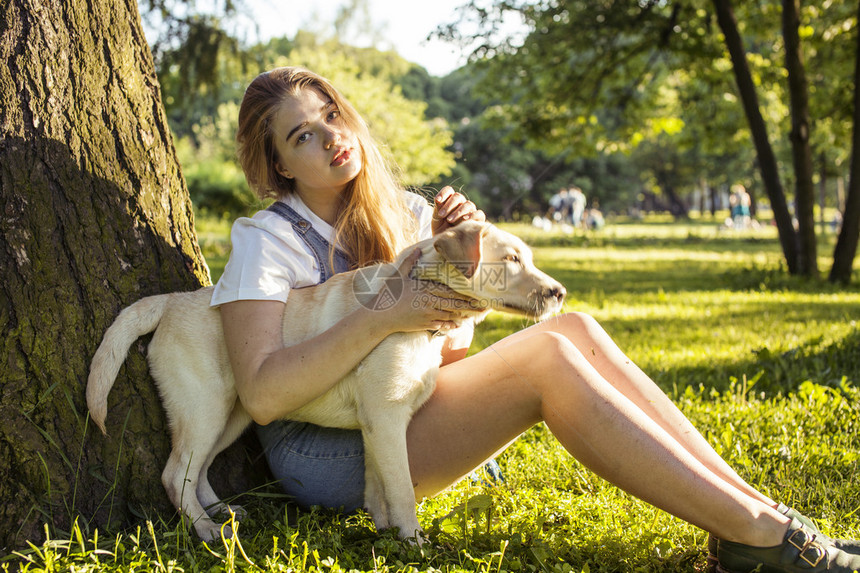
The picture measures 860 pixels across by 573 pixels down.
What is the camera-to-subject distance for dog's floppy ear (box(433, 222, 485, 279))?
2.59 meters

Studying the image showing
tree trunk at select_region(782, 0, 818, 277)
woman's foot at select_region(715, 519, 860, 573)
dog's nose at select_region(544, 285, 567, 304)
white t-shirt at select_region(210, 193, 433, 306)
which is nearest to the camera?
woman's foot at select_region(715, 519, 860, 573)

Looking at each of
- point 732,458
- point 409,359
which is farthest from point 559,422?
point 732,458

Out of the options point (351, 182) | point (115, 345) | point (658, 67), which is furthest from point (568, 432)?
point (658, 67)

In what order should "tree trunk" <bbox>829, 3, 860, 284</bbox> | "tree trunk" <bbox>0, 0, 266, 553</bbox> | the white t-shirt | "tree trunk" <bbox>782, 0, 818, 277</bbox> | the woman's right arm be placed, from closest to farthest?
"tree trunk" <bbox>0, 0, 266, 553</bbox>
the woman's right arm
the white t-shirt
"tree trunk" <bbox>829, 3, 860, 284</bbox>
"tree trunk" <bbox>782, 0, 818, 277</bbox>

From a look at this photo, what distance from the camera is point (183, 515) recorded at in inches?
98.0

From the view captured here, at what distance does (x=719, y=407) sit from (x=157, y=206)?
3399 mm

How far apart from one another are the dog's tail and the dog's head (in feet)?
3.55

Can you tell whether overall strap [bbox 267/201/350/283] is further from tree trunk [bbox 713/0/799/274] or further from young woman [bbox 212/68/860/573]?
tree trunk [bbox 713/0/799/274]

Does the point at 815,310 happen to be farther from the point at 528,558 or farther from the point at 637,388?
the point at 528,558

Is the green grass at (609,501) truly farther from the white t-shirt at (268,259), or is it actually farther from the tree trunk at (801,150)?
the tree trunk at (801,150)

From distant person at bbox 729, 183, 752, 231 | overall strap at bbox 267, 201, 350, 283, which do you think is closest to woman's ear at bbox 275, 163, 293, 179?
overall strap at bbox 267, 201, 350, 283

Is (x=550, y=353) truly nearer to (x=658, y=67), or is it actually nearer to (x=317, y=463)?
(x=317, y=463)

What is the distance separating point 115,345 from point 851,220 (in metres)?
10.6

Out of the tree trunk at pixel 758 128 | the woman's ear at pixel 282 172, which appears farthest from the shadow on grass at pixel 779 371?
the tree trunk at pixel 758 128
